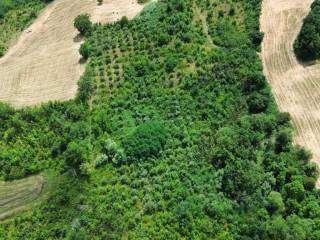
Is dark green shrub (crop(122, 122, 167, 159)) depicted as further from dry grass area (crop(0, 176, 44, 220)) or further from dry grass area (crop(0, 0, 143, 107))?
dry grass area (crop(0, 0, 143, 107))

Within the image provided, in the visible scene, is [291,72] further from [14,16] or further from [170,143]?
[14,16]

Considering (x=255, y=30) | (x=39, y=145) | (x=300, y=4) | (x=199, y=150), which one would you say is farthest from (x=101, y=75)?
(x=300, y=4)

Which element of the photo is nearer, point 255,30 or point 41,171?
point 41,171

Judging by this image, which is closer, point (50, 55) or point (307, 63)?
point (307, 63)

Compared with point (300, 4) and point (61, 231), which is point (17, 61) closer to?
point (61, 231)

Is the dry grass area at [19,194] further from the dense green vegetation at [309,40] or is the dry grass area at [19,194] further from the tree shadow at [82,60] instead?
the dense green vegetation at [309,40]

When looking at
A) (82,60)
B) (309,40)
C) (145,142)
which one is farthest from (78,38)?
(309,40)
